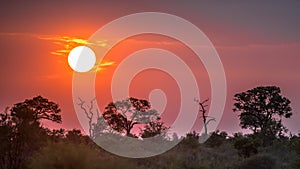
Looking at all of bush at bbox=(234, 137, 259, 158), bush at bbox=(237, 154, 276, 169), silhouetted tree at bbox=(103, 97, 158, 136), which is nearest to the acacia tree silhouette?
bush at bbox=(237, 154, 276, 169)

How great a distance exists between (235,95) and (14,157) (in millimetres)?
44053

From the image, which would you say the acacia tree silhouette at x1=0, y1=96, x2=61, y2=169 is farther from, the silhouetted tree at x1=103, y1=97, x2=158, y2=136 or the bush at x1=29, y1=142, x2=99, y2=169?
the silhouetted tree at x1=103, y1=97, x2=158, y2=136

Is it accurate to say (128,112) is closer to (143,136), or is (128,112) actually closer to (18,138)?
(143,136)

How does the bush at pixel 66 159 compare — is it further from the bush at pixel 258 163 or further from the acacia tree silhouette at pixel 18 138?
the bush at pixel 258 163

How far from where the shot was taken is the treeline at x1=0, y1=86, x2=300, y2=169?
30156mm

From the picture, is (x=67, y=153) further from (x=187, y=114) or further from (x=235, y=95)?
(x=235, y=95)

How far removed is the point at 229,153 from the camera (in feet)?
156

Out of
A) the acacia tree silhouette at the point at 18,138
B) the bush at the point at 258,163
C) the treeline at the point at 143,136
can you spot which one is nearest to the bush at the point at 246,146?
the treeline at the point at 143,136

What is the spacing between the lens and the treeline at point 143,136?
98.9 feet

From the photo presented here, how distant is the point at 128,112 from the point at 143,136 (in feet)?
46.8

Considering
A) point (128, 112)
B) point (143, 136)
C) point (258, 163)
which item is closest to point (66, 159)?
point (258, 163)

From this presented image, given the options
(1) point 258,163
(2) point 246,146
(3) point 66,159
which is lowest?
(3) point 66,159

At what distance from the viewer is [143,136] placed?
198 feet

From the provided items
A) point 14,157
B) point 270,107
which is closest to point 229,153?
point 14,157
